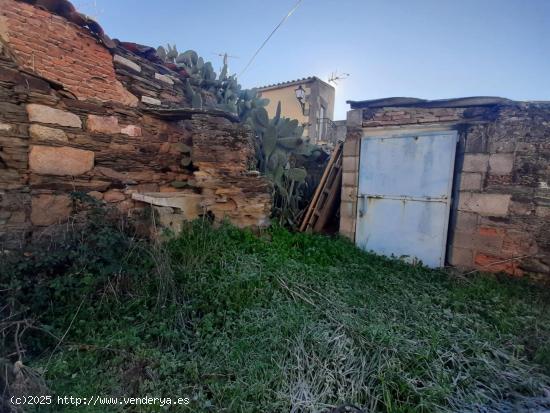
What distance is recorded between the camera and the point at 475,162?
3.79 m

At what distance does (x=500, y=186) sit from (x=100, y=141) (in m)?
5.39

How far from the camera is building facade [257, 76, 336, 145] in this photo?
12.5 m

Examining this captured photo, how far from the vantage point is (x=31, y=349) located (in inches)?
82.0

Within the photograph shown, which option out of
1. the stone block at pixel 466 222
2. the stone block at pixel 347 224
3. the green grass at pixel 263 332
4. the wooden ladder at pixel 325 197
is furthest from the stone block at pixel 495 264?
the wooden ladder at pixel 325 197

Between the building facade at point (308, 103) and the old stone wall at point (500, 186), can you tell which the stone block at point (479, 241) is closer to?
the old stone wall at point (500, 186)

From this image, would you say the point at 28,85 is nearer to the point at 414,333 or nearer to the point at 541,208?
the point at 414,333

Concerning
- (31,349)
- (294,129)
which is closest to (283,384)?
(31,349)

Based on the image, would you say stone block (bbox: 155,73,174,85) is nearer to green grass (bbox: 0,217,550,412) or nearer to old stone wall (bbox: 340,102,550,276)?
green grass (bbox: 0,217,550,412)

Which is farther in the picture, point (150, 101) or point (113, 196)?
point (150, 101)

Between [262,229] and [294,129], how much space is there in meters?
2.05

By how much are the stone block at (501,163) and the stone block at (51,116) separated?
5.41 metres

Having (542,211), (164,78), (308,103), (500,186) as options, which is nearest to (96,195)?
(164,78)

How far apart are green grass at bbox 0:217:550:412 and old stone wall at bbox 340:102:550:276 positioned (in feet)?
1.71

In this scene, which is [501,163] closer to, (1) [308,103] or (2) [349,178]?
(2) [349,178]
